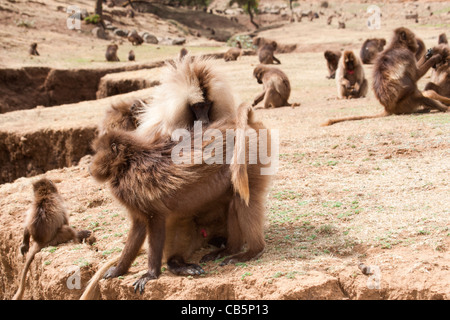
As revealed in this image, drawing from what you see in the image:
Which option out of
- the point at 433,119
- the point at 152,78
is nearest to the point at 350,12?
Result: the point at 152,78

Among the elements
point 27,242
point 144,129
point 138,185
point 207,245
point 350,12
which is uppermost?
point 350,12

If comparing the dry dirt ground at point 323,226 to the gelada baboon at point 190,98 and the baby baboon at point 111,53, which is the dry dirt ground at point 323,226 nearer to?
the gelada baboon at point 190,98

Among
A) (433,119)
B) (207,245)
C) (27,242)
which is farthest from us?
(433,119)

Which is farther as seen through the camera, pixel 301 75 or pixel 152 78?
pixel 301 75

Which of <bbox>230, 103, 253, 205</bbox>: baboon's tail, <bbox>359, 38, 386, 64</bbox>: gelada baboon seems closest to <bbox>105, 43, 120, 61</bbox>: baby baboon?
<bbox>359, 38, 386, 64</bbox>: gelada baboon

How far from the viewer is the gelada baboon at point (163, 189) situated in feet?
14.2

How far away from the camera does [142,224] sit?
14.5 feet

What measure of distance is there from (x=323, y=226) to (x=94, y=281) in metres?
2.22

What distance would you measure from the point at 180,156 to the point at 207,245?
109 cm

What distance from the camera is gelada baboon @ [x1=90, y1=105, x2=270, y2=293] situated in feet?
14.2

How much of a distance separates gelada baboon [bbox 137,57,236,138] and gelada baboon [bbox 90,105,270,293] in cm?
35

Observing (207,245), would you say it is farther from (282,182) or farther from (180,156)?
(282,182)

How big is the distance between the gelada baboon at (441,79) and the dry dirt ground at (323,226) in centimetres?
79

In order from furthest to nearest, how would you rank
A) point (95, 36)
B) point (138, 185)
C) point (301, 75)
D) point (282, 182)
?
point (95, 36) < point (301, 75) < point (282, 182) < point (138, 185)
